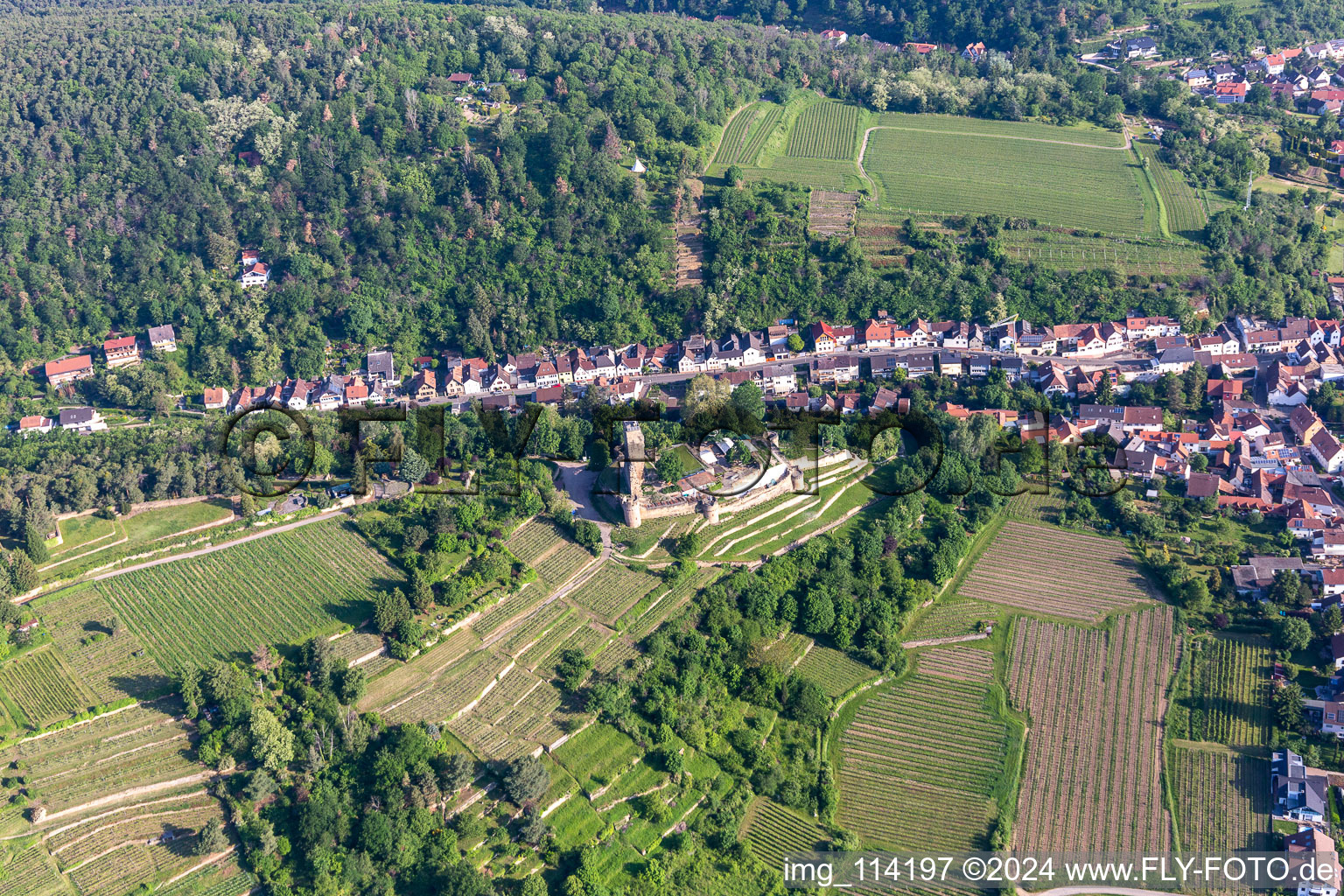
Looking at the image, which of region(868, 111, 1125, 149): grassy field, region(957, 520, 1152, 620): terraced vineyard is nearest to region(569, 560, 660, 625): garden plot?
region(957, 520, 1152, 620): terraced vineyard

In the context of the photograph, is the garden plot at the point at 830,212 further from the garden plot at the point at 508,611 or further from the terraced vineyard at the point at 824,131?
the garden plot at the point at 508,611

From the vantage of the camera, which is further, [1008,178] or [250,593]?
[1008,178]

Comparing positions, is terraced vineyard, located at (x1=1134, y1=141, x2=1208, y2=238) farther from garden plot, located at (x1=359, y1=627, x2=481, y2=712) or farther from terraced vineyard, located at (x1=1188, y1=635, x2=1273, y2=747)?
garden plot, located at (x1=359, y1=627, x2=481, y2=712)

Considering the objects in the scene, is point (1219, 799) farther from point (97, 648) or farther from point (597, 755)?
point (97, 648)

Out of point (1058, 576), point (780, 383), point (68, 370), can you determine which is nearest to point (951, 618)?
point (1058, 576)

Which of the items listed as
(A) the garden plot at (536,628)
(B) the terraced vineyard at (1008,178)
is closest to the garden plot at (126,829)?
(A) the garden plot at (536,628)

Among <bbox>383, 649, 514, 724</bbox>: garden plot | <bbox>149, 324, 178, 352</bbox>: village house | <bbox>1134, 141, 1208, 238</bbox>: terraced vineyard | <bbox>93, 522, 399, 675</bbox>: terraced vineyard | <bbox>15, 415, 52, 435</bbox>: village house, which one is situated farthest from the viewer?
<bbox>1134, 141, 1208, 238</bbox>: terraced vineyard
